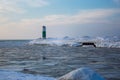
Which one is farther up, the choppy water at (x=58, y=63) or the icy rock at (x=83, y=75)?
the icy rock at (x=83, y=75)

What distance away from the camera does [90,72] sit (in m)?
13.3

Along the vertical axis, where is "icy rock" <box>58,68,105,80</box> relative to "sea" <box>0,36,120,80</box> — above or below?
above

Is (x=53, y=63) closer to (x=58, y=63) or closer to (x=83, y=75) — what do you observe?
(x=58, y=63)

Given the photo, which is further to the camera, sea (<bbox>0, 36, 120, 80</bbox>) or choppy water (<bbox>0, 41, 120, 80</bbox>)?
choppy water (<bbox>0, 41, 120, 80</bbox>)

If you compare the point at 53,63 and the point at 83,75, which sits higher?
the point at 83,75

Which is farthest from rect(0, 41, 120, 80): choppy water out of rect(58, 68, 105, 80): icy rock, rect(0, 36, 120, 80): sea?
rect(58, 68, 105, 80): icy rock

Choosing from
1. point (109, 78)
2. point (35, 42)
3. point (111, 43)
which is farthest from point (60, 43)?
point (109, 78)

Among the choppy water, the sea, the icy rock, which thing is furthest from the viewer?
the choppy water

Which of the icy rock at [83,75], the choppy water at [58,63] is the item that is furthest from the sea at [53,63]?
the icy rock at [83,75]

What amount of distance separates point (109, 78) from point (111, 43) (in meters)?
81.2

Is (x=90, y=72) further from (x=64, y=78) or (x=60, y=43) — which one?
(x=60, y=43)

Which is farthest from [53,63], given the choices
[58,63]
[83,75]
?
[83,75]

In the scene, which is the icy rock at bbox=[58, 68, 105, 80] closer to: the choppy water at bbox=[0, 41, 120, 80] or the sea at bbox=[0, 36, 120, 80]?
the sea at bbox=[0, 36, 120, 80]

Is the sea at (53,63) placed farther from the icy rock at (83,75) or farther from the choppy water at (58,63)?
the icy rock at (83,75)
